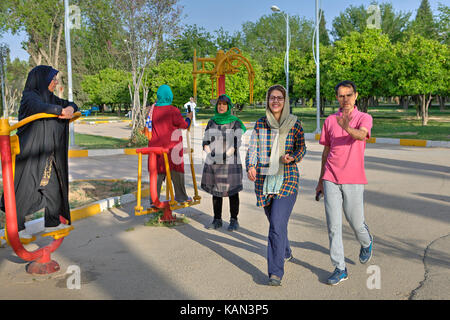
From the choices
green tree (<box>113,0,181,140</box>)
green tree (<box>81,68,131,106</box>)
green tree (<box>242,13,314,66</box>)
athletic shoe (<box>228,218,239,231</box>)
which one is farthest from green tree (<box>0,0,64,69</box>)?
green tree (<box>242,13,314,66</box>)

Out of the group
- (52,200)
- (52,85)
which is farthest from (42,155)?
(52,85)

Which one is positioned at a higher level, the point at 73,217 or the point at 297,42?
the point at 297,42

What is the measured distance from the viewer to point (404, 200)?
7668 millimetres

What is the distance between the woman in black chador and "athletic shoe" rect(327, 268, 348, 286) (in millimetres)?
2538

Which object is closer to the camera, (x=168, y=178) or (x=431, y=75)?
(x=168, y=178)

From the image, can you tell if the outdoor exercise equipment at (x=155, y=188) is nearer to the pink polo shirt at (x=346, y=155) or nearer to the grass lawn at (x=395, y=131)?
the pink polo shirt at (x=346, y=155)

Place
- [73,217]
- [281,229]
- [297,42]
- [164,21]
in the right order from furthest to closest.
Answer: [297,42], [164,21], [73,217], [281,229]

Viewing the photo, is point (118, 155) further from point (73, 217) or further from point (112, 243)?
point (112, 243)

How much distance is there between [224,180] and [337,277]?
8.14ft

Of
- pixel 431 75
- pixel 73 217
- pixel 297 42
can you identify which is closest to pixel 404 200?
pixel 73 217

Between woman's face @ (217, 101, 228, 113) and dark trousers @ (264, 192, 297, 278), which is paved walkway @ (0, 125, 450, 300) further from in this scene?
woman's face @ (217, 101, 228, 113)

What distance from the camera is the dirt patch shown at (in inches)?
303

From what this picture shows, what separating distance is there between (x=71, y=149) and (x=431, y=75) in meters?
19.7
